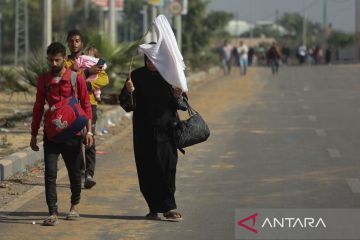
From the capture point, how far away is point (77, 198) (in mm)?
9516

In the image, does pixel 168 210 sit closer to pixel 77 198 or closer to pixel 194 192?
pixel 77 198

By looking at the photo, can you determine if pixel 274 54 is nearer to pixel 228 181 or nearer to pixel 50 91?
pixel 228 181

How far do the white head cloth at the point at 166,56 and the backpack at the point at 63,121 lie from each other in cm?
84

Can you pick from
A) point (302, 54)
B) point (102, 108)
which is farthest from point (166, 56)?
point (302, 54)

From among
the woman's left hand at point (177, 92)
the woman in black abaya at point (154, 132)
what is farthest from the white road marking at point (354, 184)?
the woman's left hand at point (177, 92)

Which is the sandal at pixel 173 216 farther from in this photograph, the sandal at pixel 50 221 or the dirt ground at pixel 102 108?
the dirt ground at pixel 102 108

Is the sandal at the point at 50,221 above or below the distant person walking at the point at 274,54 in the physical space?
above

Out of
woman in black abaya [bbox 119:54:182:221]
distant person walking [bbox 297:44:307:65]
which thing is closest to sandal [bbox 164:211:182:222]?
woman in black abaya [bbox 119:54:182:221]

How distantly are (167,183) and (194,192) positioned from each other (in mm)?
1862

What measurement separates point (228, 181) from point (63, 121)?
3.51m

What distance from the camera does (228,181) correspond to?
12117 mm

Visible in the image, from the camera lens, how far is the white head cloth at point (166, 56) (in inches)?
365

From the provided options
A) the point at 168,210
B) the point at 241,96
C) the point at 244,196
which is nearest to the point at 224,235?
the point at 168,210

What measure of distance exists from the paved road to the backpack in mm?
848
